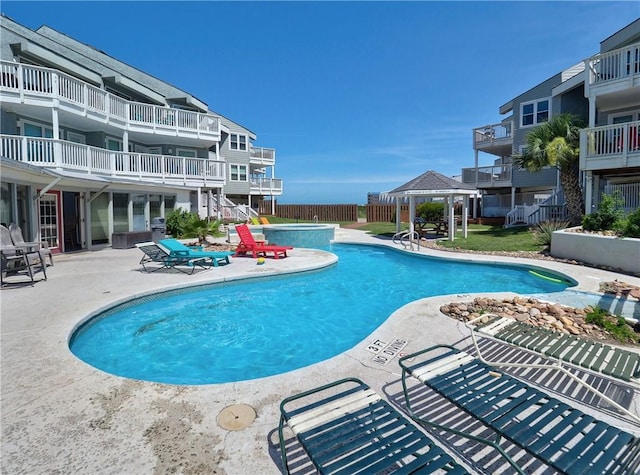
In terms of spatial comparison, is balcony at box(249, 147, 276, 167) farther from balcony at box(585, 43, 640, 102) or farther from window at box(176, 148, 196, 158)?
balcony at box(585, 43, 640, 102)

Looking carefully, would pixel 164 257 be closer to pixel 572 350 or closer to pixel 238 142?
pixel 572 350

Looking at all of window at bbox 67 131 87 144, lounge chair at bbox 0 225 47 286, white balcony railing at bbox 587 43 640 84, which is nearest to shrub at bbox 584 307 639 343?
lounge chair at bbox 0 225 47 286

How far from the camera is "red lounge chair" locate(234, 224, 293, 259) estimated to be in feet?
41.7

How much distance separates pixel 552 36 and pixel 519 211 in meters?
12.6

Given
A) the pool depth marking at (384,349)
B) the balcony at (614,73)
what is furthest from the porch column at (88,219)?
the balcony at (614,73)

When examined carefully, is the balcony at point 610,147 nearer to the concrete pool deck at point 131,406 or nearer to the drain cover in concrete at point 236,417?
the concrete pool deck at point 131,406

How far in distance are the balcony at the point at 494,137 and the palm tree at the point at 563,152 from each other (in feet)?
27.6

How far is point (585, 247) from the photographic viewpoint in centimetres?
1073

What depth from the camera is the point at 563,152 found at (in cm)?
1589

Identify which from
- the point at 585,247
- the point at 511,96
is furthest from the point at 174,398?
the point at 511,96

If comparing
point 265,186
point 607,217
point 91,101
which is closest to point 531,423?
point 607,217

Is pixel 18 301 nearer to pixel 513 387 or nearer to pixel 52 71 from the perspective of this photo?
pixel 513 387

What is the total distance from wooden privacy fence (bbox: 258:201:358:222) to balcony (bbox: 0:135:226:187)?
492 inches

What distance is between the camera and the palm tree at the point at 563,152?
1599 cm
